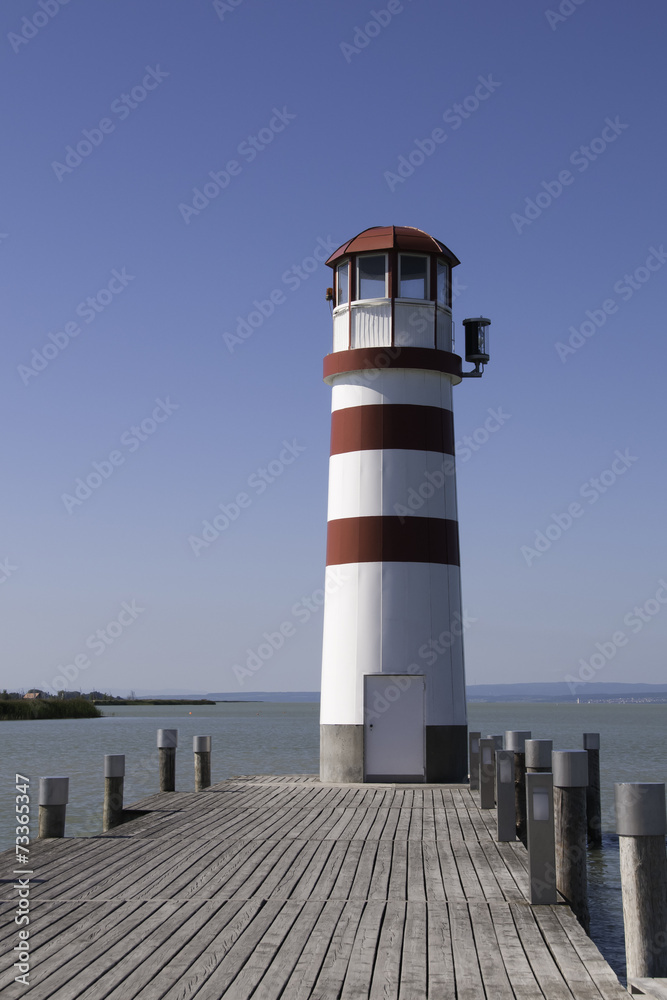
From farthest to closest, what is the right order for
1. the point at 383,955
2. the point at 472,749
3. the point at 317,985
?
1. the point at 472,749
2. the point at 383,955
3. the point at 317,985

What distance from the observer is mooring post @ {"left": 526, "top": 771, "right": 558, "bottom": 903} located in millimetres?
8117

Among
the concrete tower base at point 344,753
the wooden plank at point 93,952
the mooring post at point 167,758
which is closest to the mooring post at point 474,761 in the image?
the concrete tower base at point 344,753

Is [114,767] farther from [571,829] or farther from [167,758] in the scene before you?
[571,829]

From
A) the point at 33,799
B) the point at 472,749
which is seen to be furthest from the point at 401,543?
the point at 33,799

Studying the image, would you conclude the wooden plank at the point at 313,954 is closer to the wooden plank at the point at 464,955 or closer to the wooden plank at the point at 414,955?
the wooden plank at the point at 414,955

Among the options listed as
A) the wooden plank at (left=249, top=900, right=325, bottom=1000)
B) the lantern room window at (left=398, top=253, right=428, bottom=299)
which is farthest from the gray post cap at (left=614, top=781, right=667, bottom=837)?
the lantern room window at (left=398, top=253, right=428, bottom=299)

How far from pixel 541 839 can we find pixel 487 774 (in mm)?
5679

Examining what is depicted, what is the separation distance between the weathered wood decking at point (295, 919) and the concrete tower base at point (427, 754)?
488 centimetres

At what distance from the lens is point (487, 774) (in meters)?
13.8

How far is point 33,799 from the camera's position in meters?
26.4

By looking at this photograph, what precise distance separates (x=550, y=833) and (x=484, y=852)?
2254 millimetres

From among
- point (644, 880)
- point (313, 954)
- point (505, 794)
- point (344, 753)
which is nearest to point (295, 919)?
point (313, 954)

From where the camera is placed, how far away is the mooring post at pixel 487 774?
44.8ft

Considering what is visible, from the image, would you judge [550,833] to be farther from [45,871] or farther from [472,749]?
[472,749]
